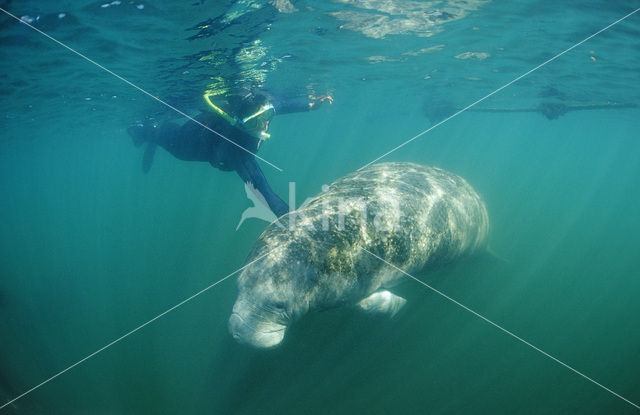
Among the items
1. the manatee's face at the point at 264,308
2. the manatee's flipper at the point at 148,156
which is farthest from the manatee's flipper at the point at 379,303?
the manatee's flipper at the point at 148,156

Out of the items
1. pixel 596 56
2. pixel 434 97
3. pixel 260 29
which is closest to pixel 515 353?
pixel 260 29

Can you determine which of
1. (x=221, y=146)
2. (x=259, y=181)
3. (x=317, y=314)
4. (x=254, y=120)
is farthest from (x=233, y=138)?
(x=317, y=314)

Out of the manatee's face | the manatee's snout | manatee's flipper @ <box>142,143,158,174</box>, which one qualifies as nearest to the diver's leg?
the manatee's face

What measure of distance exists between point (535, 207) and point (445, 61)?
39.1 ft

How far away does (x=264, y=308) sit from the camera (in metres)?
3.51

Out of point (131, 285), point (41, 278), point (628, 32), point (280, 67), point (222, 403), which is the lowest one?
point (41, 278)

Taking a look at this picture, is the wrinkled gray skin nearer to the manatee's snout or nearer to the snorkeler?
the manatee's snout

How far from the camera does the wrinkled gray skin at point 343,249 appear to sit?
3.57 metres

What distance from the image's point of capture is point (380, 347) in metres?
5.79

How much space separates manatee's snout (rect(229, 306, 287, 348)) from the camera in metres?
3.47

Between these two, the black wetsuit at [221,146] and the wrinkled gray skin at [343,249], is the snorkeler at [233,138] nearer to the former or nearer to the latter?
the black wetsuit at [221,146]

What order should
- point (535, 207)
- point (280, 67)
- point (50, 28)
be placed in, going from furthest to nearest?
point (535, 207) → point (280, 67) → point (50, 28)

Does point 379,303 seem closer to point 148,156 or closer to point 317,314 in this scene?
point 317,314

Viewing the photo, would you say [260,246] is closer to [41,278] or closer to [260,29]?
[260,29]
